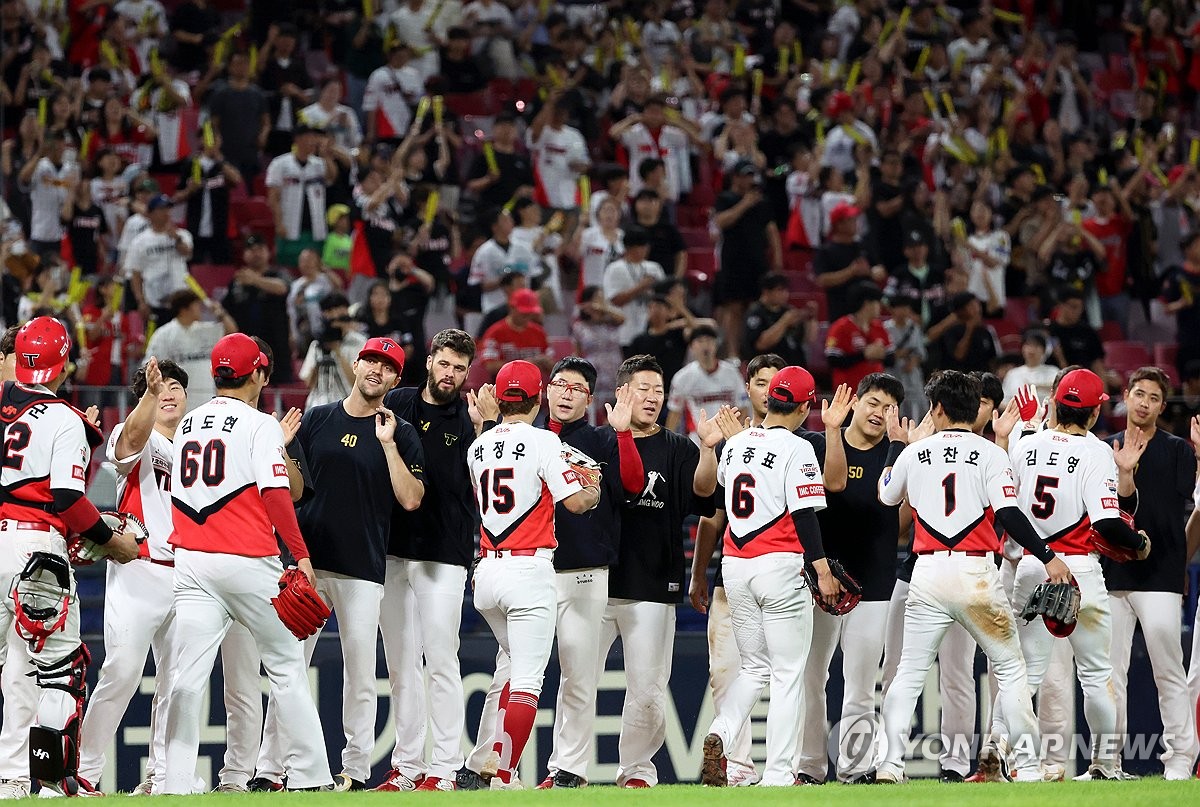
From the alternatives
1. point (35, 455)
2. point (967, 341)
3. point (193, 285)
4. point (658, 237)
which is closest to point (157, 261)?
point (193, 285)

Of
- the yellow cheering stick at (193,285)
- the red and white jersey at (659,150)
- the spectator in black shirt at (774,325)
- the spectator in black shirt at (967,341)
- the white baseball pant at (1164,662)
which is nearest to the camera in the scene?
the white baseball pant at (1164,662)

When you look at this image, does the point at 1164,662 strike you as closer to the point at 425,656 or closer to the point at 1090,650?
the point at 1090,650

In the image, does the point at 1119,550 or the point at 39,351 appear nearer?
the point at 39,351

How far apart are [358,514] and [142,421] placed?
1240 millimetres

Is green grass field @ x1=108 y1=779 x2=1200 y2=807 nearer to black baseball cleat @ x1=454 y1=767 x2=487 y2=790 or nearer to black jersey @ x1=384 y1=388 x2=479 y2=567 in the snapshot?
black baseball cleat @ x1=454 y1=767 x2=487 y2=790

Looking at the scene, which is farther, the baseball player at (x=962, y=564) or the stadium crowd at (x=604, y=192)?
the stadium crowd at (x=604, y=192)

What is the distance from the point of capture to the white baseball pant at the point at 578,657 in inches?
336

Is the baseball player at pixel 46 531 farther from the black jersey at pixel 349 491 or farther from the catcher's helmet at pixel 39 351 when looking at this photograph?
the black jersey at pixel 349 491

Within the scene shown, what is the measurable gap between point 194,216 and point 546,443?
8.74 meters

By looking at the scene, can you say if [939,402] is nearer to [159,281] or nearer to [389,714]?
[389,714]

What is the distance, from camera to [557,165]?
55.5ft

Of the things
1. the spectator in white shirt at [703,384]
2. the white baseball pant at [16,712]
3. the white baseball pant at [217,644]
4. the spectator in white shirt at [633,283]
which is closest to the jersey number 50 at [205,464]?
the white baseball pant at [217,644]

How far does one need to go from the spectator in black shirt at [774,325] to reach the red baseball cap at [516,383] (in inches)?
247

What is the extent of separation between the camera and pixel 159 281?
553 inches
